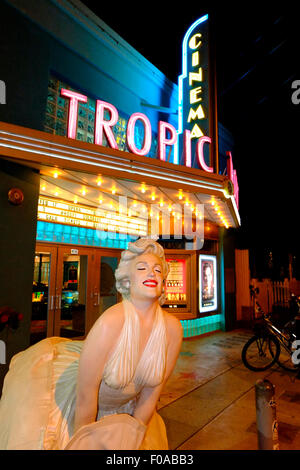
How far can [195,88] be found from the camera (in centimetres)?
821

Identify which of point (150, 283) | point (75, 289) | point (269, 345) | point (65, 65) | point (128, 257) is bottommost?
point (269, 345)

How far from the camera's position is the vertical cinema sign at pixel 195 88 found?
7.79 meters

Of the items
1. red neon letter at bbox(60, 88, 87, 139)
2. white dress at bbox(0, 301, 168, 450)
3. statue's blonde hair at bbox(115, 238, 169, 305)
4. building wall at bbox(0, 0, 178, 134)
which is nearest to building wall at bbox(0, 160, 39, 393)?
red neon letter at bbox(60, 88, 87, 139)

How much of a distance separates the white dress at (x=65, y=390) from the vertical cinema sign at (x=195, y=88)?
6595 millimetres

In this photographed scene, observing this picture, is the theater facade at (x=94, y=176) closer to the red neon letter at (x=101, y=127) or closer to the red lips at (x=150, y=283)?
the red neon letter at (x=101, y=127)

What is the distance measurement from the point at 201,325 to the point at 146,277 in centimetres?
743

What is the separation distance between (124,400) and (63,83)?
716 centimetres

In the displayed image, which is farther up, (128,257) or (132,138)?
(132,138)

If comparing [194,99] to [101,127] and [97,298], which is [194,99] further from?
[97,298]

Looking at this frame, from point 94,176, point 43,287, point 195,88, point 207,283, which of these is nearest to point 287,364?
point 207,283

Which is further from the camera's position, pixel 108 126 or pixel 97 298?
pixel 97 298

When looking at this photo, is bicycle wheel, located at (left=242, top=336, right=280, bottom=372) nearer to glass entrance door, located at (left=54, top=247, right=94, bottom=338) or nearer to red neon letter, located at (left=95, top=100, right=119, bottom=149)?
glass entrance door, located at (left=54, top=247, right=94, bottom=338)

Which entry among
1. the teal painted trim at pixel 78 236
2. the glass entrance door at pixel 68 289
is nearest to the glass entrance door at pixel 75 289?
the glass entrance door at pixel 68 289
